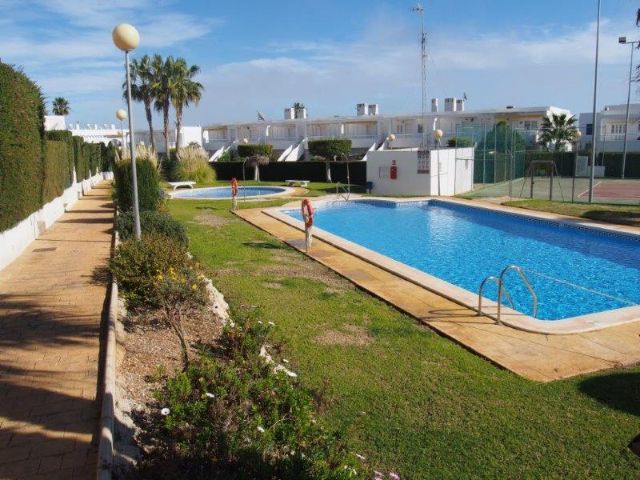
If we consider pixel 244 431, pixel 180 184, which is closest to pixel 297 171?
pixel 180 184

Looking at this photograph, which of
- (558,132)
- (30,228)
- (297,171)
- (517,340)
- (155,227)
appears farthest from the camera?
(558,132)

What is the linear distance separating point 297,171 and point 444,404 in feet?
111

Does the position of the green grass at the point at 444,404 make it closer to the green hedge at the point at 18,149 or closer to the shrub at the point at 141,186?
the green hedge at the point at 18,149

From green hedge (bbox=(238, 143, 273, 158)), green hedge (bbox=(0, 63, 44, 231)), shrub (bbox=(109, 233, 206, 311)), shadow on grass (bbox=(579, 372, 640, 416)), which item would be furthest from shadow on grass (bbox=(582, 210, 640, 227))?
green hedge (bbox=(238, 143, 273, 158))

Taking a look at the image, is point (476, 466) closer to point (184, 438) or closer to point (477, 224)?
point (184, 438)

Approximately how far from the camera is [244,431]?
14.0 ft

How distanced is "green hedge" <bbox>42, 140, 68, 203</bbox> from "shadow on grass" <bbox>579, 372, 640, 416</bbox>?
49.6 feet

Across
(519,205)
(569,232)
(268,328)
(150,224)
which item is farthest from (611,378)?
(519,205)

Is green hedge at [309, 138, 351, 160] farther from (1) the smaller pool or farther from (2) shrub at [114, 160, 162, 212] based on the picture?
(2) shrub at [114, 160, 162, 212]

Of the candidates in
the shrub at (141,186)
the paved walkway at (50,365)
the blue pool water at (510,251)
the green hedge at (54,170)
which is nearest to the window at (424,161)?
the blue pool water at (510,251)

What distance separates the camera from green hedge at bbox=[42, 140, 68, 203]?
53.6 feet

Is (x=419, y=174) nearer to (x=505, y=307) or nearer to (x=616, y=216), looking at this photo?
(x=616, y=216)

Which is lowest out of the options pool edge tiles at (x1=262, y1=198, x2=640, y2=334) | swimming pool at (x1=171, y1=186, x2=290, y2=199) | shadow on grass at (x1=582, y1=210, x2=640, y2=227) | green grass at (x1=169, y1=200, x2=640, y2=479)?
green grass at (x1=169, y1=200, x2=640, y2=479)

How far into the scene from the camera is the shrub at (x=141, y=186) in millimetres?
15625
